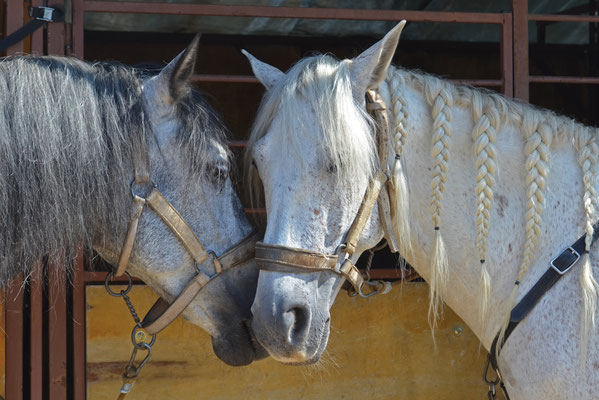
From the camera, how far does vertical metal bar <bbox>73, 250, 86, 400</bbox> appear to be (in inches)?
A: 112

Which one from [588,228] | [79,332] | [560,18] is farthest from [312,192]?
[560,18]

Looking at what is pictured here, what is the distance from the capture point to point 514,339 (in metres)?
2.16

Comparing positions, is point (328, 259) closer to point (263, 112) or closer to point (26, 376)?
point (263, 112)

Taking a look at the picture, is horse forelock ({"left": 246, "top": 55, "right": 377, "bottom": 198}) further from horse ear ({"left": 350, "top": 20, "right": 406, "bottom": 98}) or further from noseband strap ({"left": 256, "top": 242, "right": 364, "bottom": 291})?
noseband strap ({"left": 256, "top": 242, "right": 364, "bottom": 291})

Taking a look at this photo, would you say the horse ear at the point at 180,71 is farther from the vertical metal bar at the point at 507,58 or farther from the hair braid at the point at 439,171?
the vertical metal bar at the point at 507,58

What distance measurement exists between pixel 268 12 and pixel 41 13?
36.5 inches

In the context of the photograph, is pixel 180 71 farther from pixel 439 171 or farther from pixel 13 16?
pixel 13 16

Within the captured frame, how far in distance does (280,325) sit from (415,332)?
4.71 feet

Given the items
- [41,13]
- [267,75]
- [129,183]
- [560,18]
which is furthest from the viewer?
[560,18]

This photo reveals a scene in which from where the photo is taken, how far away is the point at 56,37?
283 cm

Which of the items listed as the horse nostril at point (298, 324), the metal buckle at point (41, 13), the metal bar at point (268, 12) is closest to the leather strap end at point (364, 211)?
the horse nostril at point (298, 324)

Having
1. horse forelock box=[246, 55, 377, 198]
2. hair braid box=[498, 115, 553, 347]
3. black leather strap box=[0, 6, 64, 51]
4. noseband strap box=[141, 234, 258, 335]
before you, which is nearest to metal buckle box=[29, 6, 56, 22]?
black leather strap box=[0, 6, 64, 51]

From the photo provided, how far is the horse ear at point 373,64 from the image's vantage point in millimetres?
2100

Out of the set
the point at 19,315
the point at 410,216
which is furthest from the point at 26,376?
the point at 410,216
